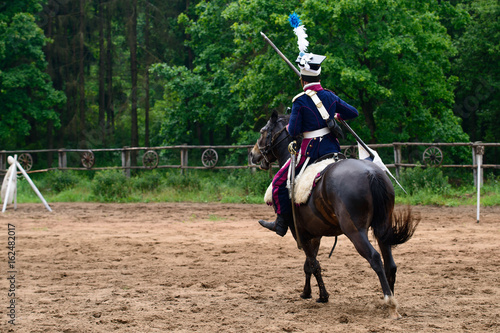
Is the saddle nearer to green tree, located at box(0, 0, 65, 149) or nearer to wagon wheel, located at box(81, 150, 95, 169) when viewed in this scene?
wagon wheel, located at box(81, 150, 95, 169)

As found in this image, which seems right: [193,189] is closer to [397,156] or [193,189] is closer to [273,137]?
[397,156]

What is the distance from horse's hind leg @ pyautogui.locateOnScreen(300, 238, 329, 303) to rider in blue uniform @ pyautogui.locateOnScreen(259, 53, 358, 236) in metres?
0.49

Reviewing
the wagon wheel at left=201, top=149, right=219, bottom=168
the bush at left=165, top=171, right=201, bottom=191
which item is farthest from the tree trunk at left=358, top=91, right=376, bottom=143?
the bush at left=165, top=171, right=201, bottom=191

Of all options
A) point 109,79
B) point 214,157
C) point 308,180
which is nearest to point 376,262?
point 308,180

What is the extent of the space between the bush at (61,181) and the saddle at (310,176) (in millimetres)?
17056

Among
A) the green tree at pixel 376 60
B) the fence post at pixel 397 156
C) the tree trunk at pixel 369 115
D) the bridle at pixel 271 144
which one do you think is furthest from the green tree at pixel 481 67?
the bridle at pixel 271 144

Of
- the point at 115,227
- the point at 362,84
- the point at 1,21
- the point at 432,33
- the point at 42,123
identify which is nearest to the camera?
the point at 115,227

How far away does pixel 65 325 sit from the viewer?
218 inches

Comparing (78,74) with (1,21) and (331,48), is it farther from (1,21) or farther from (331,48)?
(331,48)

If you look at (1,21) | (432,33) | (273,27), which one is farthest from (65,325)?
(1,21)

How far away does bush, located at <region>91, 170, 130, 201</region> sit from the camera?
756 inches

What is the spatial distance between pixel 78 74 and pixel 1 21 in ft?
28.3

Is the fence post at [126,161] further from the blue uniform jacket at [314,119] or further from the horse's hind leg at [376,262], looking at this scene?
the horse's hind leg at [376,262]

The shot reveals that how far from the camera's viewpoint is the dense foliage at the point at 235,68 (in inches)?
822
